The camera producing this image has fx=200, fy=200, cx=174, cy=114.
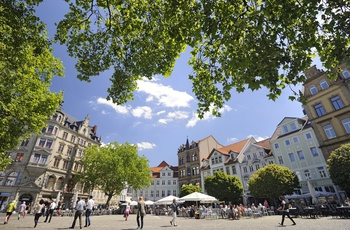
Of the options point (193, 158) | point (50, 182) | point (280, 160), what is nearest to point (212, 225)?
point (280, 160)

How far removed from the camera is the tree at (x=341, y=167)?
20584mm

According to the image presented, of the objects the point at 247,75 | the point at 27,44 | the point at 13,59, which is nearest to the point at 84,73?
the point at 27,44

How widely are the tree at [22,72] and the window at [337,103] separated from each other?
113 ft

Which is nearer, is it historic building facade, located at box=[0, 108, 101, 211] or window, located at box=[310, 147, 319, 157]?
window, located at box=[310, 147, 319, 157]

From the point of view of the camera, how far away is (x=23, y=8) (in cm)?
867

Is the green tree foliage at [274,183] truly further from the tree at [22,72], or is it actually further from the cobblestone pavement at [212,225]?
the tree at [22,72]

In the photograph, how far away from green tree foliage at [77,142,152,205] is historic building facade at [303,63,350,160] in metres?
34.0

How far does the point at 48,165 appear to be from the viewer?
40.7 m

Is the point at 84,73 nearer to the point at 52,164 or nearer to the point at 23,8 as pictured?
the point at 23,8

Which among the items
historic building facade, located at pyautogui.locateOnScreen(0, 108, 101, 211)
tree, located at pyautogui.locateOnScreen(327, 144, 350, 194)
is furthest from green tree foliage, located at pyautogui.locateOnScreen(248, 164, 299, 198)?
historic building facade, located at pyautogui.locateOnScreen(0, 108, 101, 211)

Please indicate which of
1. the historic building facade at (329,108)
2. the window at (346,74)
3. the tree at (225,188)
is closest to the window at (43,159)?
the tree at (225,188)

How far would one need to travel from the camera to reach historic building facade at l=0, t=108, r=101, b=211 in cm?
3741

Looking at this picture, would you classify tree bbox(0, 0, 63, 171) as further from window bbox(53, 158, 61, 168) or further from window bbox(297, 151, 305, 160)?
window bbox(297, 151, 305, 160)

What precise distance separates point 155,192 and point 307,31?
Result: 222ft
